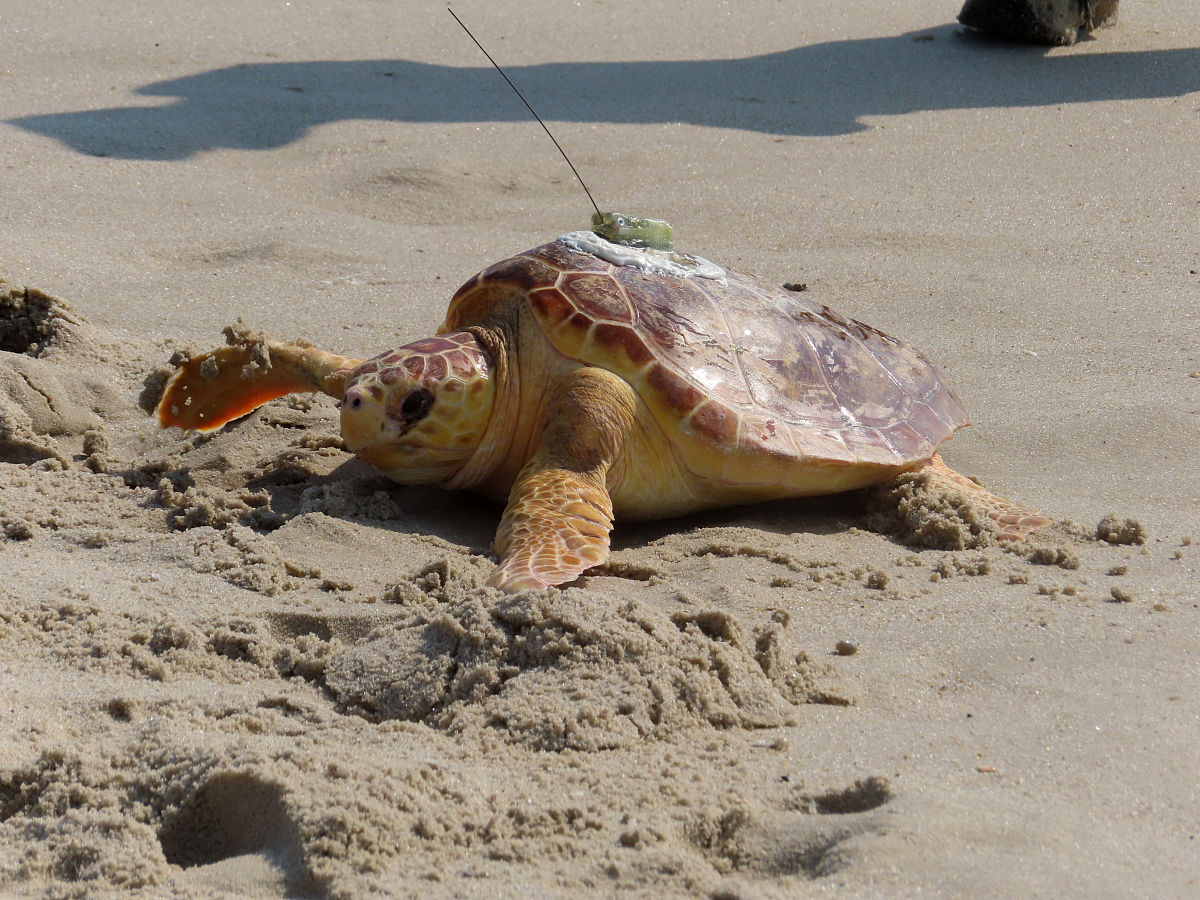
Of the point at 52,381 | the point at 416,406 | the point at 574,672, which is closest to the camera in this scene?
the point at 574,672

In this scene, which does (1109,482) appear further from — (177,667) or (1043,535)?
(177,667)

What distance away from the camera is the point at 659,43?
8438mm

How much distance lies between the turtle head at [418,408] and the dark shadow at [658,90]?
3624 mm

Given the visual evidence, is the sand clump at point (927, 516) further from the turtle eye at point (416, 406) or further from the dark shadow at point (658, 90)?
the dark shadow at point (658, 90)

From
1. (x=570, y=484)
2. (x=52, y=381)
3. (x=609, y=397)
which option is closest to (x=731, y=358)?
(x=609, y=397)

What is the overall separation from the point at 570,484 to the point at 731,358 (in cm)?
64

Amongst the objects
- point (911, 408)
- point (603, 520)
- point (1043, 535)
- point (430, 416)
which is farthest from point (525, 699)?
point (911, 408)

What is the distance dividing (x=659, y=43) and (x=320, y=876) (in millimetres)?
7779

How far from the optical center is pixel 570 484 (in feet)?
9.91

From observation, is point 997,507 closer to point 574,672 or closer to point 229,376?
point 574,672

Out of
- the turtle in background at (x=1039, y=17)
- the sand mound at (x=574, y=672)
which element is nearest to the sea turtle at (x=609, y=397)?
the sand mound at (x=574, y=672)

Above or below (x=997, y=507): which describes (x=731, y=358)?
above

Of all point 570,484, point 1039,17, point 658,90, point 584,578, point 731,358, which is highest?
point 1039,17

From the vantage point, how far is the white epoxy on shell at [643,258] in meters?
3.45
